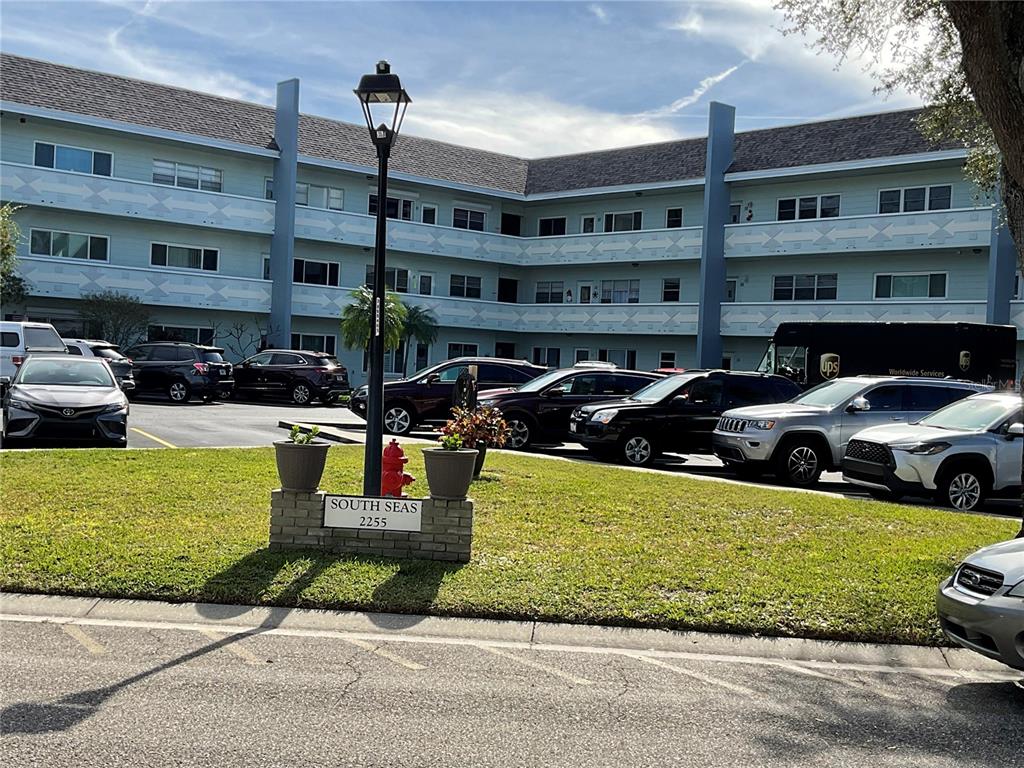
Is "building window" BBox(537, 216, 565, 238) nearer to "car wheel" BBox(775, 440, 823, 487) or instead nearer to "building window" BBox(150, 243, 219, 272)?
"building window" BBox(150, 243, 219, 272)

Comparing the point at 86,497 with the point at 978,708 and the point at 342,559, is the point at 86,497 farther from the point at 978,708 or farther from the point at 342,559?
the point at 978,708

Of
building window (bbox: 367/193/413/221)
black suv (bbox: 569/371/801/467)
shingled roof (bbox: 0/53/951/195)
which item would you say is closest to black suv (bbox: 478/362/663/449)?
black suv (bbox: 569/371/801/467)

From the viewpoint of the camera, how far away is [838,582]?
8.24 metres

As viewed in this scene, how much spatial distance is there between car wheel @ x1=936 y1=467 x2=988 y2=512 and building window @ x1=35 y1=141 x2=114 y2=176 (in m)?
31.6

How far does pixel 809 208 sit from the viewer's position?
127 feet

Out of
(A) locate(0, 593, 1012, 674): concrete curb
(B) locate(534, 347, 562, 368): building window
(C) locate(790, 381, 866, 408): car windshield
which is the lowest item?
(A) locate(0, 593, 1012, 674): concrete curb

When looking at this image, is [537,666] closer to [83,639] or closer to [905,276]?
[83,639]

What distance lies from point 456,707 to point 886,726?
7.63 ft

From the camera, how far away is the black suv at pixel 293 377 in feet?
102

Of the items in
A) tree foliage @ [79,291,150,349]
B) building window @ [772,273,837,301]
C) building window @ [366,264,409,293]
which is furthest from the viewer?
building window @ [366,264,409,293]

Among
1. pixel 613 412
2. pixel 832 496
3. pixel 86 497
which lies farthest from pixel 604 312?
pixel 86 497

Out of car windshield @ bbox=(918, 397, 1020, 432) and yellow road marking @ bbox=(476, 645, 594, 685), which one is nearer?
yellow road marking @ bbox=(476, 645, 594, 685)

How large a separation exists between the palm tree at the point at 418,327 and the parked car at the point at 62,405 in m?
23.1

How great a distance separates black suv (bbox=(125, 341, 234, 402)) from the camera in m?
28.7
